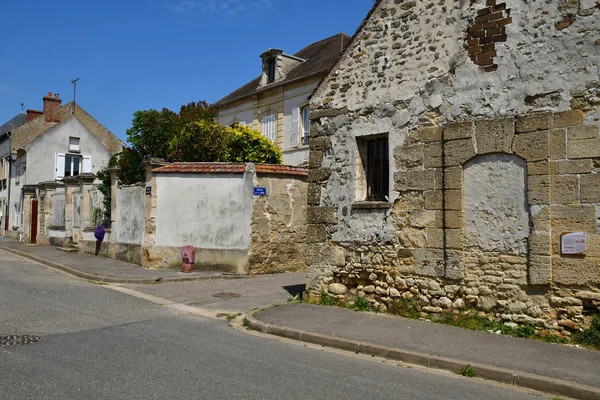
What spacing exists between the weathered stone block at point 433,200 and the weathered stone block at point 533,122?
1504 millimetres

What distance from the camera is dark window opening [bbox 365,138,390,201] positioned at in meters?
8.85

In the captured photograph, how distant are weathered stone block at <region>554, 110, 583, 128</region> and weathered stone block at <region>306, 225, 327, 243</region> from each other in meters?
4.24

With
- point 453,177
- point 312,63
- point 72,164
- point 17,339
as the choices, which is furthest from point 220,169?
point 72,164

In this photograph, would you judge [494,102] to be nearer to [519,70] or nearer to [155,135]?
[519,70]

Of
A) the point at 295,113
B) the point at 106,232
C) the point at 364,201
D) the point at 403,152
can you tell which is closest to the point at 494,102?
the point at 403,152

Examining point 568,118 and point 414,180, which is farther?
point 414,180

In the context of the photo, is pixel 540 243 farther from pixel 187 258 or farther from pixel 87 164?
pixel 87 164

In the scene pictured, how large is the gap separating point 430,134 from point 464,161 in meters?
0.75

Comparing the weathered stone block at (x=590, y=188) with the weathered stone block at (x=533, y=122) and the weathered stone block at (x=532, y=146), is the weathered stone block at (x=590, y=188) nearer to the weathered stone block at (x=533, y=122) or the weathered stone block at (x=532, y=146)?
the weathered stone block at (x=532, y=146)

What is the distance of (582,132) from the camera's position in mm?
6598

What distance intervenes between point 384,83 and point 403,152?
1286 millimetres

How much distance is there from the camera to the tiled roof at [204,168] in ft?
45.2

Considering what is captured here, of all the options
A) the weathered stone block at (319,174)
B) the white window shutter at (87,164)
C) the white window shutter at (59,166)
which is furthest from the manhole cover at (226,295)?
the white window shutter at (87,164)

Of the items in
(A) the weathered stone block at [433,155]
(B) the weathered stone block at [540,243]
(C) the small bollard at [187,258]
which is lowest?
(C) the small bollard at [187,258]
